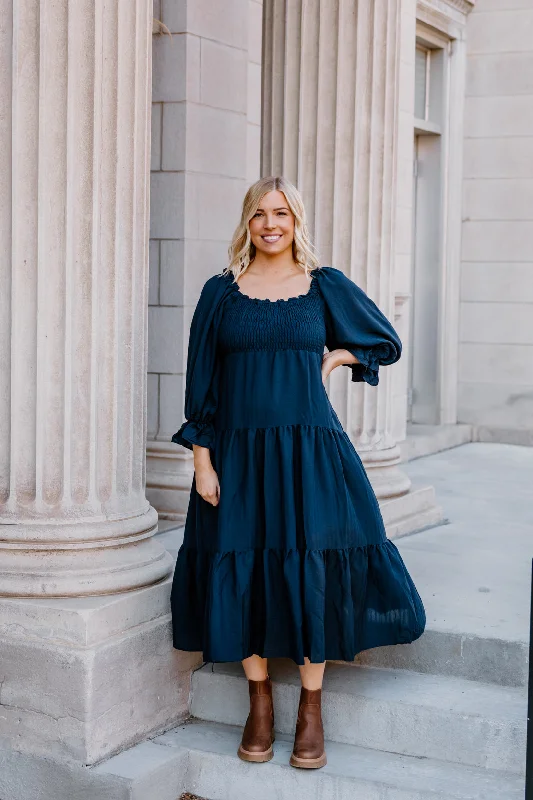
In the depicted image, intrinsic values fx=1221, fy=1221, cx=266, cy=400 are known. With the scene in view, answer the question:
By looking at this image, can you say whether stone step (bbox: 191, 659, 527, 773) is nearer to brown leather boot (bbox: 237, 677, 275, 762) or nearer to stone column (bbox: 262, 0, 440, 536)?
brown leather boot (bbox: 237, 677, 275, 762)

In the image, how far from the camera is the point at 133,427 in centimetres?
459

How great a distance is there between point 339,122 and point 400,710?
3173mm

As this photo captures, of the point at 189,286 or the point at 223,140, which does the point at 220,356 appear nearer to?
the point at 189,286

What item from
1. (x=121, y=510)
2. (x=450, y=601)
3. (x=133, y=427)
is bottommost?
(x=450, y=601)

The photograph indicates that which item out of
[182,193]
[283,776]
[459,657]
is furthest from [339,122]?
[283,776]

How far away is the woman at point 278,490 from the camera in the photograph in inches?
161

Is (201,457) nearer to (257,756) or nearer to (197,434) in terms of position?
(197,434)

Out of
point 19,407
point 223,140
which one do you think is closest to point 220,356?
point 19,407

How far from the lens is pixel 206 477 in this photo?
4207 millimetres

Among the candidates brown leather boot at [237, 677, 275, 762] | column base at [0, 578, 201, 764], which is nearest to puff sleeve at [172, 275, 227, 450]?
column base at [0, 578, 201, 764]

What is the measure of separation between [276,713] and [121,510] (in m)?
0.95

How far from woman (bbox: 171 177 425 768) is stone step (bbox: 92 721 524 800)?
72mm

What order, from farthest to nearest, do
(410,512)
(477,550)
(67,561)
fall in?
(410,512), (477,550), (67,561)

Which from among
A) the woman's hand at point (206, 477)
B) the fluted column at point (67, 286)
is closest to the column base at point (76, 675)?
the fluted column at point (67, 286)
